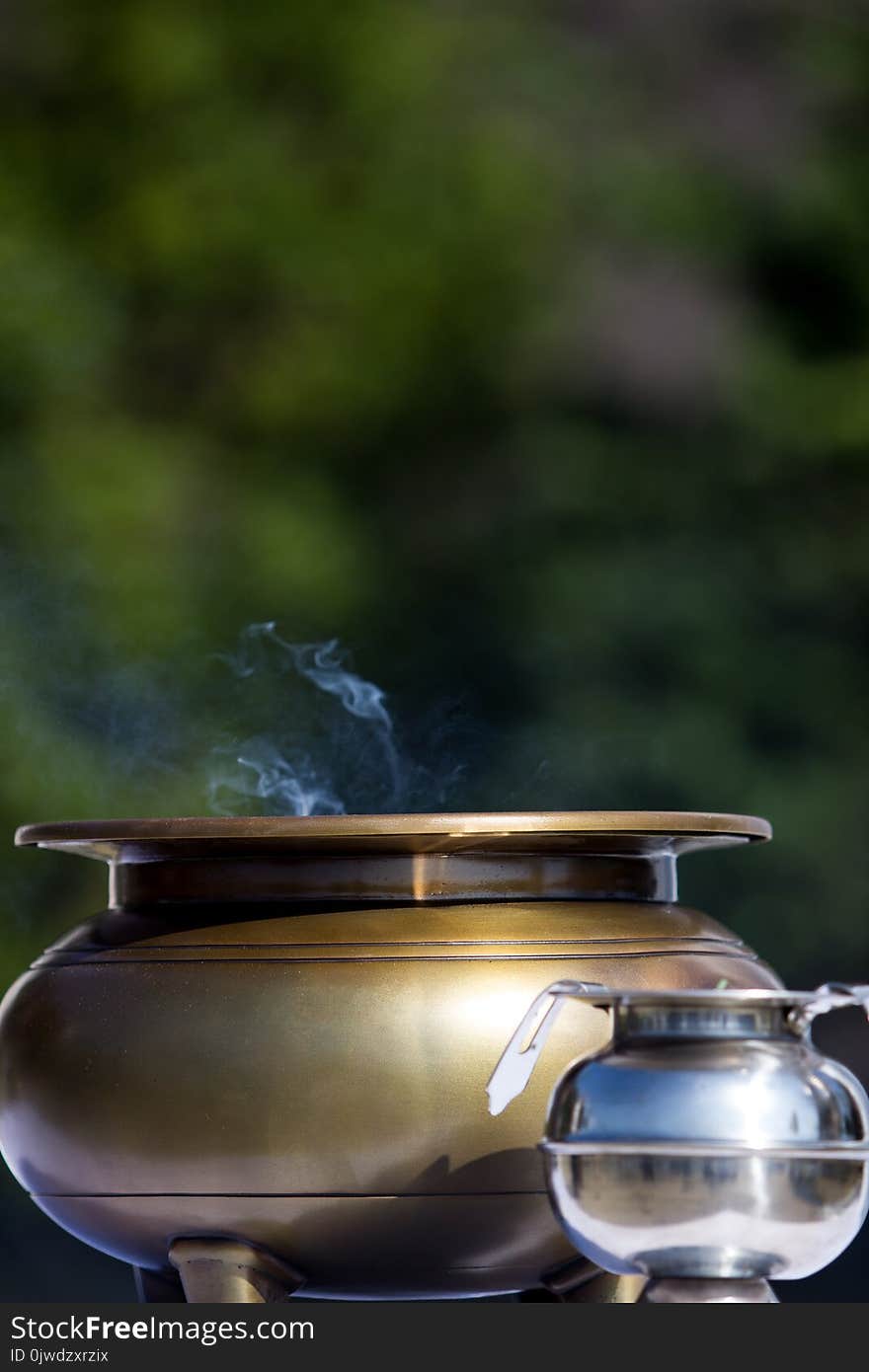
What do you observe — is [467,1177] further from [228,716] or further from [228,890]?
[228,716]

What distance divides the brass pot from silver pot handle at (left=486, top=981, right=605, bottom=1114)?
0.06 m

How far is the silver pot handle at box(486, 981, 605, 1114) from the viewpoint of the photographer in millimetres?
1057

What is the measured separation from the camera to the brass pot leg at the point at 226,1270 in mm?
1174

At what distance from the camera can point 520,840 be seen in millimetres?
1214

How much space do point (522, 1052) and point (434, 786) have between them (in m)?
0.68

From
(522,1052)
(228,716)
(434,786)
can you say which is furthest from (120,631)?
(522,1052)

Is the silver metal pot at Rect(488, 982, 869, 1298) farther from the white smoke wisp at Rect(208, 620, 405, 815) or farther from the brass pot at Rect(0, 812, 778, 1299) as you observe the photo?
the white smoke wisp at Rect(208, 620, 405, 815)

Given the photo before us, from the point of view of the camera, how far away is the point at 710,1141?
94cm

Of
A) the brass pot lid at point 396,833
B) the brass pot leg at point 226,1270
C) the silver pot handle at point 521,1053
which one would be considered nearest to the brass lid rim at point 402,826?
the brass pot lid at point 396,833

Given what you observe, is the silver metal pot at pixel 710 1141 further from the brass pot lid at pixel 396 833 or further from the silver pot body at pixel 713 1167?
the brass pot lid at pixel 396 833

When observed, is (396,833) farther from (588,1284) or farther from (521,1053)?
(588,1284)

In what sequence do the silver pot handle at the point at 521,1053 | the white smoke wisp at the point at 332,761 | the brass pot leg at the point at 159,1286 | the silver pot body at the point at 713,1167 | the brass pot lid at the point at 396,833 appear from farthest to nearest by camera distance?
the white smoke wisp at the point at 332,761
the brass pot leg at the point at 159,1286
the brass pot lid at the point at 396,833
the silver pot handle at the point at 521,1053
the silver pot body at the point at 713,1167

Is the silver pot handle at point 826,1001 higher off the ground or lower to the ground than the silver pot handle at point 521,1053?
higher

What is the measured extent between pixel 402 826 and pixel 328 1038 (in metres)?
0.14
